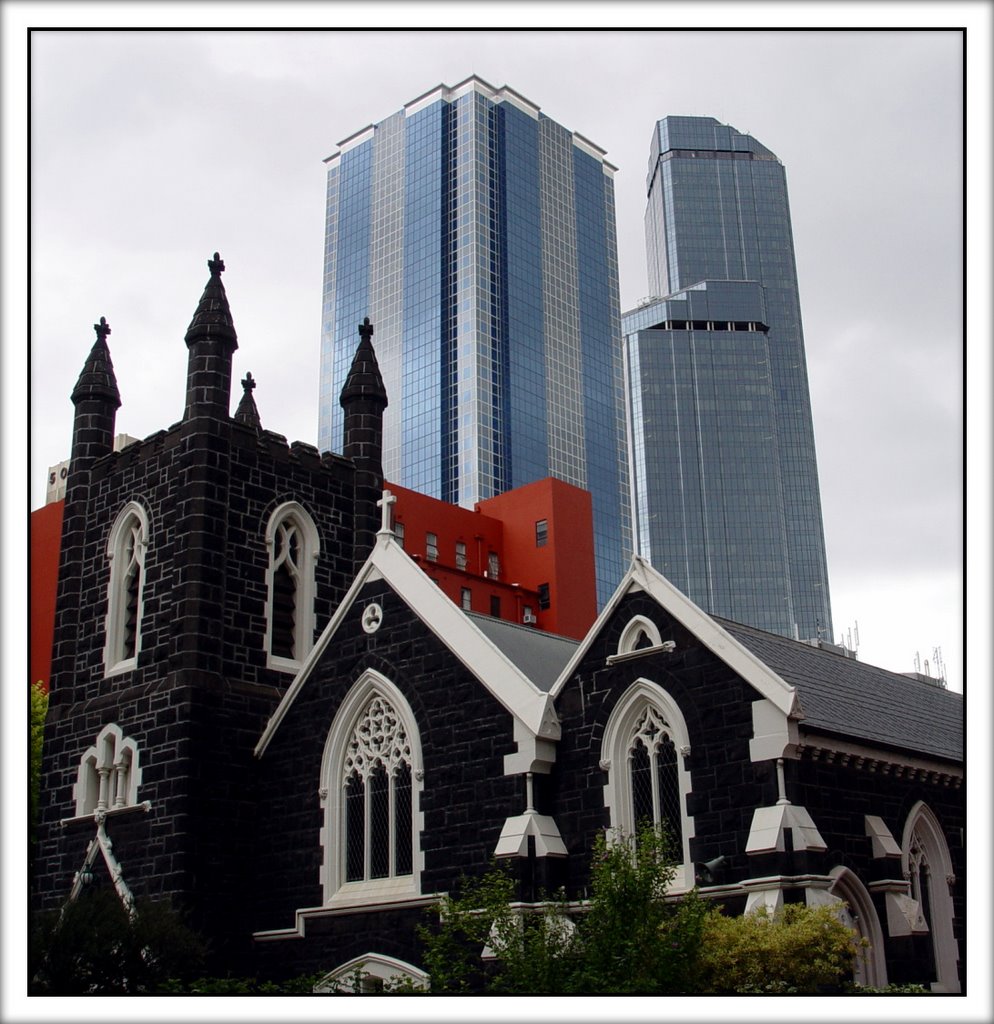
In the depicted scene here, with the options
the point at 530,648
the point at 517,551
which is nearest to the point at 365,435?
the point at 530,648

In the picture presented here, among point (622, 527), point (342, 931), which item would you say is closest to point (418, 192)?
point (622, 527)

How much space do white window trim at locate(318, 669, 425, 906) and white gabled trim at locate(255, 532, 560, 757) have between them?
61.5 inches

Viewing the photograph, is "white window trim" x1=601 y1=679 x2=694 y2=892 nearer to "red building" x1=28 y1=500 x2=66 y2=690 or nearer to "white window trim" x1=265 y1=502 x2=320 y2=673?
"white window trim" x1=265 y1=502 x2=320 y2=673

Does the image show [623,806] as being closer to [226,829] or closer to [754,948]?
[754,948]

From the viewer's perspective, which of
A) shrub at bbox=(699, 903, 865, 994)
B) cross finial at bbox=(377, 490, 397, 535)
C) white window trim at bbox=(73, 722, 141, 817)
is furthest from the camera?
white window trim at bbox=(73, 722, 141, 817)

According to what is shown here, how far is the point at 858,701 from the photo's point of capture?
27.4 metres

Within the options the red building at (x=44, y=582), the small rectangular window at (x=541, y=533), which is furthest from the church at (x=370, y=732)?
the small rectangular window at (x=541, y=533)

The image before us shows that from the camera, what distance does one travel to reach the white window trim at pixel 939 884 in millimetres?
26078

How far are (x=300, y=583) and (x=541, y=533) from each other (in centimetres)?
5602

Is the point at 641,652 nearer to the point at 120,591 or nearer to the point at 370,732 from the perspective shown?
the point at 370,732

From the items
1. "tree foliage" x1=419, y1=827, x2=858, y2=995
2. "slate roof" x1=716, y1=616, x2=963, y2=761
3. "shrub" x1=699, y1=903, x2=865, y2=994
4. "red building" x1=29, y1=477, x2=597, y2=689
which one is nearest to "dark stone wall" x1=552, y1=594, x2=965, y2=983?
"slate roof" x1=716, y1=616, x2=963, y2=761

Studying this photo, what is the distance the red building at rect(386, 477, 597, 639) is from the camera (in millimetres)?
83938

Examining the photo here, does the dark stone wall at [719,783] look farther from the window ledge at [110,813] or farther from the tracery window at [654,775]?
the window ledge at [110,813]

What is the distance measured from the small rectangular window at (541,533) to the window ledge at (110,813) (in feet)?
190
